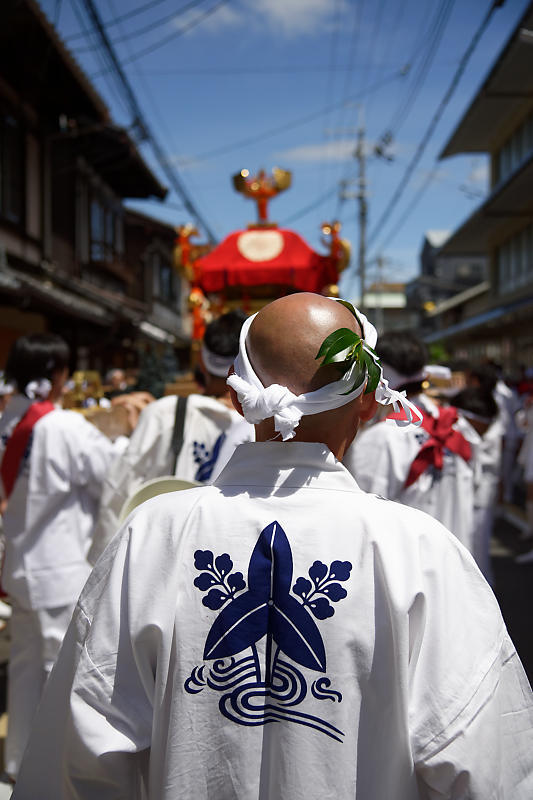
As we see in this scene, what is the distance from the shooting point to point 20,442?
10.7ft

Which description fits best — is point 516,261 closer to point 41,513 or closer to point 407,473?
point 407,473

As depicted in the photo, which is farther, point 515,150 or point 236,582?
point 515,150

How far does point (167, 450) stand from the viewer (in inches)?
123

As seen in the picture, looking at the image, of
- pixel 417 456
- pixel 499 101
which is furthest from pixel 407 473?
pixel 499 101

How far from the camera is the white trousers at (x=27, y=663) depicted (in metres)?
3.33

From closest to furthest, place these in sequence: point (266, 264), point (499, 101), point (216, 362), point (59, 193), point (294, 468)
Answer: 1. point (294, 468)
2. point (216, 362)
3. point (266, 264)
4. point (59, 193)
5. point (499, 101)

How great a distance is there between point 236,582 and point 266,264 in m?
5.83

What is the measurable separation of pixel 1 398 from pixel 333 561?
5.70 meters

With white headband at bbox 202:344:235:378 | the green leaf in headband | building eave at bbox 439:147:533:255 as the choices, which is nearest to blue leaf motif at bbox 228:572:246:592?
the green leaf in headband

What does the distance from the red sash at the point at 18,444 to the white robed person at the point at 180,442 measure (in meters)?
0.41

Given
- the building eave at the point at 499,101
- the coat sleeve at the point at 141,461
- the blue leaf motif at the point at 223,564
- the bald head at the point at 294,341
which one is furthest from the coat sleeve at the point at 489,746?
the building eave at the point at 499,101

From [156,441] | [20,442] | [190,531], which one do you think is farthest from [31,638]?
[190,531]

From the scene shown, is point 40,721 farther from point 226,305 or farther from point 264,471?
point 226,305

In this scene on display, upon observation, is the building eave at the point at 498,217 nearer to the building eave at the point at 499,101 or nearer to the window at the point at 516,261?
the window at the point at 516,261
